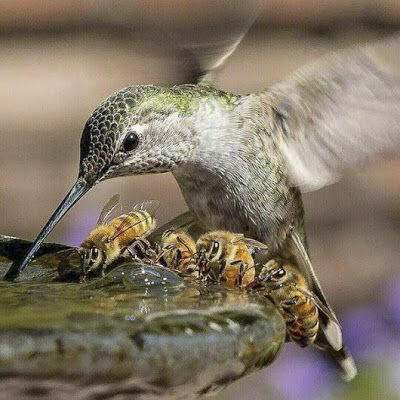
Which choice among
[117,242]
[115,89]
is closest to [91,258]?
[117,242]

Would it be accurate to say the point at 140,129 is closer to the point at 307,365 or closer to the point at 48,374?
the point at 48,374

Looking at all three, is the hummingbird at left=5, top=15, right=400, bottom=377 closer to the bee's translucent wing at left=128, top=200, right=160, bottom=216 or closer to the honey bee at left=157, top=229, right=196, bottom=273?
the bee's translucent wing at left=128, top=200, right=160, bottom=216

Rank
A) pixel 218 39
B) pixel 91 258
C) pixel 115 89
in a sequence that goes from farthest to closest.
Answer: pixel 115 89 → pixel 218 39 → pixel 91 258

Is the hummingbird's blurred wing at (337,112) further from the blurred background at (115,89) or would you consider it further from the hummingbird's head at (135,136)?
the blurred background at (115,89)

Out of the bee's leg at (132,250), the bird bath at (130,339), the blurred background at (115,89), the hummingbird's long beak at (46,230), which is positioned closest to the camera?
the bird bath at (130,339)

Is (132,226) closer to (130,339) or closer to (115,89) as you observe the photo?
(130,339)

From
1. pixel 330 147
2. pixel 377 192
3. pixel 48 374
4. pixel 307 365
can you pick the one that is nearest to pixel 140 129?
pixel 330 147

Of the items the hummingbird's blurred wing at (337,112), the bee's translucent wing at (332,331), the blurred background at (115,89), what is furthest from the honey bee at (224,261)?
the blurred background at (115,89)
